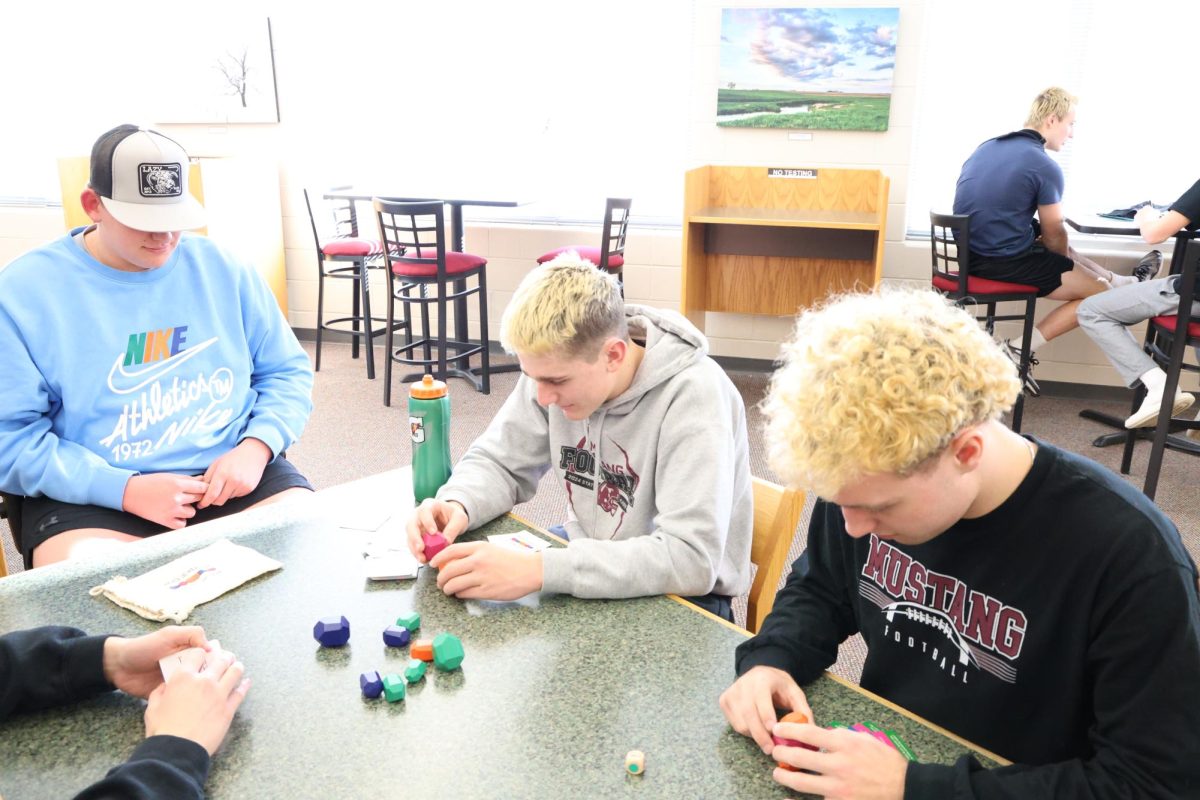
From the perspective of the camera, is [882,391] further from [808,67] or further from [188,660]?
[808,67]

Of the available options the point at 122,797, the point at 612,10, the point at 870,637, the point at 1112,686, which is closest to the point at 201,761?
the point at 122,797

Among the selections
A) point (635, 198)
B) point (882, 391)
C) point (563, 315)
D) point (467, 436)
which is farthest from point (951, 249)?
point (882, 391)

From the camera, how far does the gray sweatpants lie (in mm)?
3686

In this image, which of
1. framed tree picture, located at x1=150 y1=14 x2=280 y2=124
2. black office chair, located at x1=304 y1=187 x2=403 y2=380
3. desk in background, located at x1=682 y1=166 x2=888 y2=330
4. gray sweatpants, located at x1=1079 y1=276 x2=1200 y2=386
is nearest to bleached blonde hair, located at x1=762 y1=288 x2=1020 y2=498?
gray sweatpants, located at x1=1079 y1=276 x2=1200 y2=386

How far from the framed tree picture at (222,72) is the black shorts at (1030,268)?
4.05 m

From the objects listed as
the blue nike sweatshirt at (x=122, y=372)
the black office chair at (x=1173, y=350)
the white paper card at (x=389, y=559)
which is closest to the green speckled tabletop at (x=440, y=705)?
the white paper card at (x=389, y=559)

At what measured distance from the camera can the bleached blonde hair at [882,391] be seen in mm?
825

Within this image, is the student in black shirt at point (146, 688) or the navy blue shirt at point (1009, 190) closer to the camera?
the student in black shirt at point (146, 688)

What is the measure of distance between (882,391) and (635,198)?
4.45 metres

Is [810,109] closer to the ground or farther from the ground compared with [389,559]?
farther from the ground

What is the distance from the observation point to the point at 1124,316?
12.4 ft

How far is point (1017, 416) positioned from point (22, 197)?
626 centimetres

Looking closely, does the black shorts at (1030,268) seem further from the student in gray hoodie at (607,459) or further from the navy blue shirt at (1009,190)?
the student in gray hoodie at (607,459)

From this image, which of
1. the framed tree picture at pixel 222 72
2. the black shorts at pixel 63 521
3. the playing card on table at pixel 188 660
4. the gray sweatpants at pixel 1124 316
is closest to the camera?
the playing card on table at pixel 188 660
